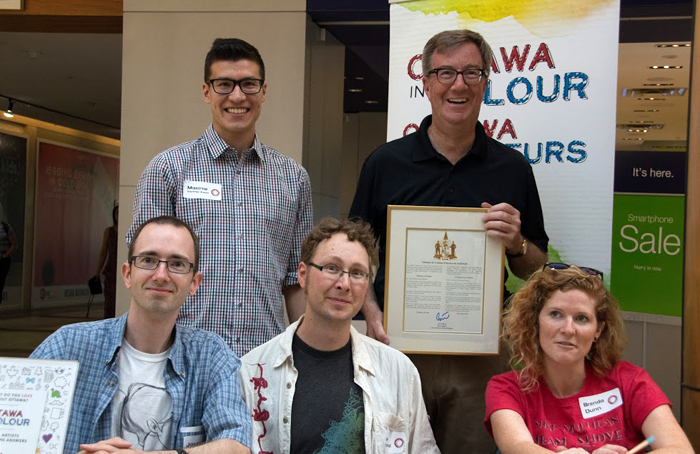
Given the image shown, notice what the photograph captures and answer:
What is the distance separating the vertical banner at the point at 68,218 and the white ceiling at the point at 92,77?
1.86 metres

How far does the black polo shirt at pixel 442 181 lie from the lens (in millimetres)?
2752

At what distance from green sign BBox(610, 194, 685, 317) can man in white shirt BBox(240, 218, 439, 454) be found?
314cm

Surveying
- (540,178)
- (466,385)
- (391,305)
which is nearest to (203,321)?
(391,305)

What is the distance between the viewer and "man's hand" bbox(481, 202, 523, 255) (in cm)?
256

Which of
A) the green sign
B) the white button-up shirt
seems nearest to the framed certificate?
the white button-up shirt

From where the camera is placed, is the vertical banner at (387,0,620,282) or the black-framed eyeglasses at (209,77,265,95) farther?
the vertical banner at (387,0,620,282)

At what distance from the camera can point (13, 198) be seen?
46.1 ft

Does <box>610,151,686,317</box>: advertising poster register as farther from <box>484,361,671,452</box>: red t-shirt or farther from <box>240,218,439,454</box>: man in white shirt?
<box>240,218,439,454</box>: man in white shirt

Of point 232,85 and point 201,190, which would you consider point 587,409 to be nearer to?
point 201,190

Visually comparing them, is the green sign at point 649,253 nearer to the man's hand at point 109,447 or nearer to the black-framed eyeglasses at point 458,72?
the black-framed eyeglasses at point 458,72

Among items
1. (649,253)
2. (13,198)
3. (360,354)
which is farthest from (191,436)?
(13,198)

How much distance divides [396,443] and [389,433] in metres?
0.04

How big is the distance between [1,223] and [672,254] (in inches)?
460

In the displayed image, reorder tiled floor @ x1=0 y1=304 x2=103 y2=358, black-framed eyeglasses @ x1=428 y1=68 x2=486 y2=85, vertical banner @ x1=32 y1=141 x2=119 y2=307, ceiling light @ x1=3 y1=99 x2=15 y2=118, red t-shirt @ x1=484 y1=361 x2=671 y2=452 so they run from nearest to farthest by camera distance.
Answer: red t-shirt @ x1=484 y1=361 x2=671 y2=452 < black-framed eyeglasses @ x1=428 y1=68 x2=486 y2=85 < tiled floor @ x1=0 y1=304 x2=103 y2=358 < ceiling light @ x1=3 y1=99 x2=15 y2=118 < vertical banner @ x1=32 y1=141 x2=119 y2=307
